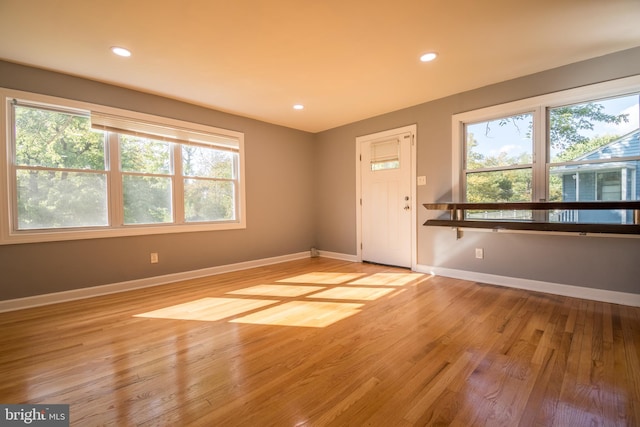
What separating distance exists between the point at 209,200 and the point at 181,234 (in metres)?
0.64

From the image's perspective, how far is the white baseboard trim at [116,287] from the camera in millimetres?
2797

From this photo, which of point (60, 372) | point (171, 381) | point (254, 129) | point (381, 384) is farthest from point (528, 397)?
point (254, 129)

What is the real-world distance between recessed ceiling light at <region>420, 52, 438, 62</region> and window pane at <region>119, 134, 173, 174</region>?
329 centimetres

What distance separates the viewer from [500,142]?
3.42 m

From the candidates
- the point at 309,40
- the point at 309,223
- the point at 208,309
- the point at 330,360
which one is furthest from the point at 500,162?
the point at 208,309

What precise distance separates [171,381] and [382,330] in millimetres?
1497

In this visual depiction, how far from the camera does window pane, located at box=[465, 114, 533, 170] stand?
3.23 meters

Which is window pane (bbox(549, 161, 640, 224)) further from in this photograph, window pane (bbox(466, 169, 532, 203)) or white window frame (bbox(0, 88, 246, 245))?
white window frame (bbox(0, 88, 246, 245))

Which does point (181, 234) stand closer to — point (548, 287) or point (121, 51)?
point (121, 51)

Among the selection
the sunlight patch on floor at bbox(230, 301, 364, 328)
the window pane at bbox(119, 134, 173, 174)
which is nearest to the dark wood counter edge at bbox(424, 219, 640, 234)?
the sunlight patch on floor at bbox(230, 301, 364, 328)

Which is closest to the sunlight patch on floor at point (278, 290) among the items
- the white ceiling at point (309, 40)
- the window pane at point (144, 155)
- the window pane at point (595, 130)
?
the window pane at point (144, 155)

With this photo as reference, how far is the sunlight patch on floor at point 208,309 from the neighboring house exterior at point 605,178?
3344mm
